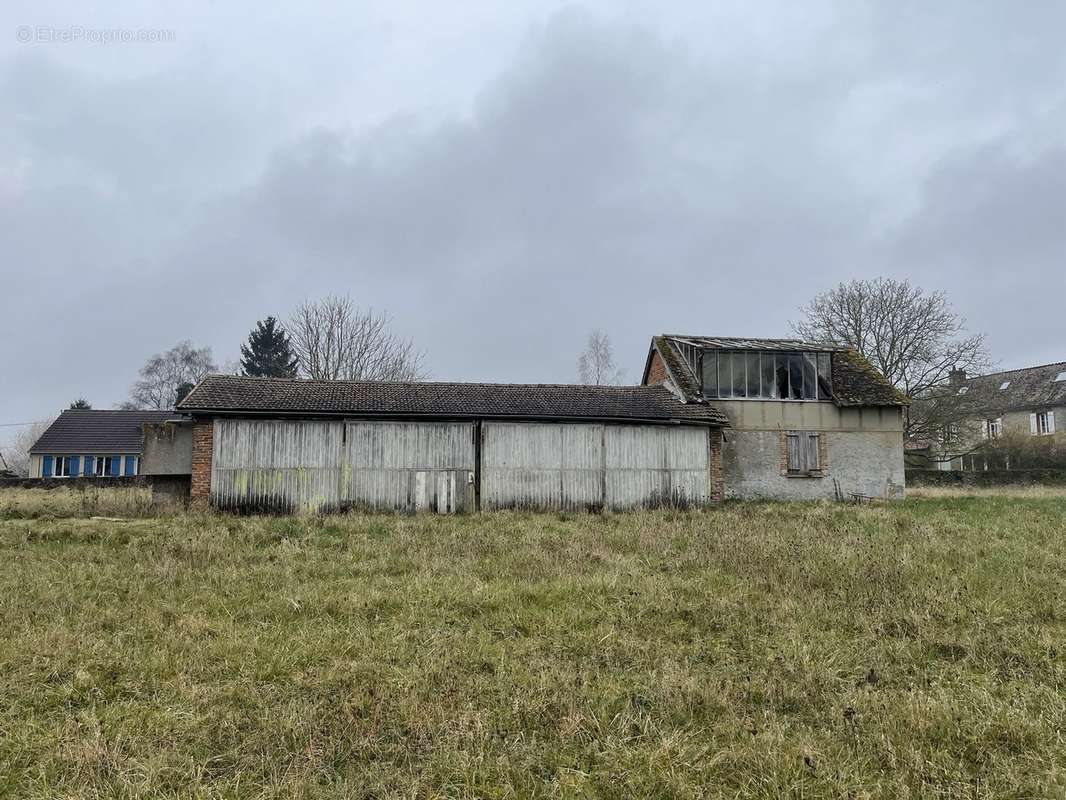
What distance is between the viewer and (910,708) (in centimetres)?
424

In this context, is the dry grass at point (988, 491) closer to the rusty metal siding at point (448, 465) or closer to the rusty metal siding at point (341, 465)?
the rusty metal siding at point (448, 465)

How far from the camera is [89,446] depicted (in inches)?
1689

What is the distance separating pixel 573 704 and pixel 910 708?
7.26 feet

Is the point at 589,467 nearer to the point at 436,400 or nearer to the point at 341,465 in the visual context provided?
→ the point at 436,400

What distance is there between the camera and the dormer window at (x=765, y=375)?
73.3ft

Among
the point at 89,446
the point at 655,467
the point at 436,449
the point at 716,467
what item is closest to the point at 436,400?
the point at 436,449

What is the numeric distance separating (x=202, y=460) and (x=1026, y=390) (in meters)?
51.1

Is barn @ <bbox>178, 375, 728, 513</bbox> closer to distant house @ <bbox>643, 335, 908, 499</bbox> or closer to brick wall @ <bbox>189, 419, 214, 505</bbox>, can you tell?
brick wall @ <bbox>189, 419, 214, 505</bbox>

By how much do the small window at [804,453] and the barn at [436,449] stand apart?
12.7ft

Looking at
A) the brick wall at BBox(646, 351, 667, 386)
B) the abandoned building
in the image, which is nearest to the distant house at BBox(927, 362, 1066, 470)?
the abandoned building

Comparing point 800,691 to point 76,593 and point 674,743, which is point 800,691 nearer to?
point 674,743

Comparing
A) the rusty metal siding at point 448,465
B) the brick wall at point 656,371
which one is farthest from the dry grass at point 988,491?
the rusty metal siding at point 448,465

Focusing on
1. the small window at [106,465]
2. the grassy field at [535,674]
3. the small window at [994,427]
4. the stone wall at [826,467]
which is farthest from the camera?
the small window at [994,427]

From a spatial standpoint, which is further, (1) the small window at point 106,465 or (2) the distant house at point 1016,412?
(1) the small window at point 106,465
